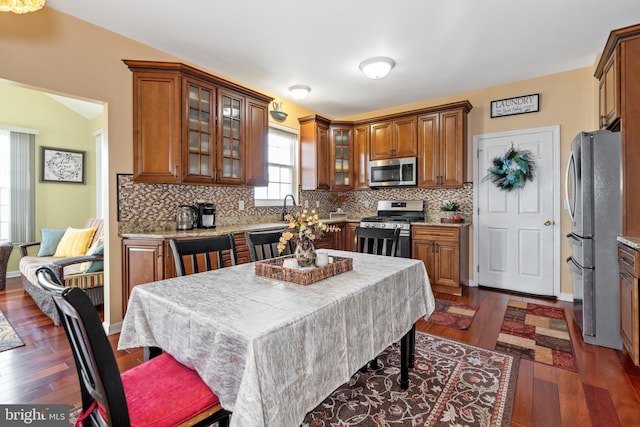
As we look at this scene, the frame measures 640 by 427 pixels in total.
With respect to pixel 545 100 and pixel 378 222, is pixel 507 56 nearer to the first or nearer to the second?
pixel 545 100

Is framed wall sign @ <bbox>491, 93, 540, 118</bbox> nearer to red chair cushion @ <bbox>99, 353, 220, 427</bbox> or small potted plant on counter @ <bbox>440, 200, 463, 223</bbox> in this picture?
small potted plant on counter @ <bbox>440, 200, 463, 223</bbox>

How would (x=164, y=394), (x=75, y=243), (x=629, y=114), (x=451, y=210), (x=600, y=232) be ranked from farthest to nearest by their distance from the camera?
1. (x=451, y=210)
2. (x=75, y=243)
3. (x=600, y=232)
4. (x=629, y=114)
5. (x=164, y=394)

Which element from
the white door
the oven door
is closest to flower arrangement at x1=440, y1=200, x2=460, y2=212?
the white door

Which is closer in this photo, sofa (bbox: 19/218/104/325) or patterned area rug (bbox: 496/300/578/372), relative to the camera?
patterned area rug (bbox: 496/300/578/372)

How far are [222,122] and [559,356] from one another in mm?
3762

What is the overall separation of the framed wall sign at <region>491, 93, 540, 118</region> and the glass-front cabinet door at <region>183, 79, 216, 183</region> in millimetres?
3625

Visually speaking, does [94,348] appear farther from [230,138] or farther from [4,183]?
[4,183]

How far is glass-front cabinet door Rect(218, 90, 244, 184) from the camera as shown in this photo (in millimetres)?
3451

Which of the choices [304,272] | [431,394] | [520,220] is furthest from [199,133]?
[520,220]

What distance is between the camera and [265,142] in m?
3.97

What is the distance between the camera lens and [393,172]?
4758mm

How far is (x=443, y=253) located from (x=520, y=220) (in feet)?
3.67

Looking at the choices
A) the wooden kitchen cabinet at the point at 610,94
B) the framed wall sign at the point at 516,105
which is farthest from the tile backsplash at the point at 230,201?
the wooden kitchen cabinet at the point at 610,94

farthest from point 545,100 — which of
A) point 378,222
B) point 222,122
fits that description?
point 222,122
